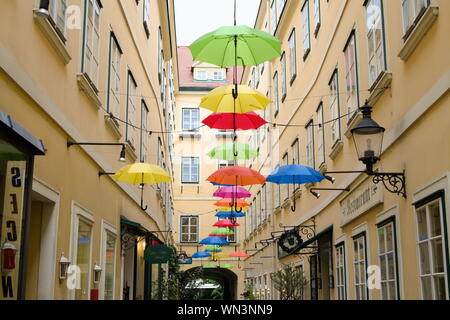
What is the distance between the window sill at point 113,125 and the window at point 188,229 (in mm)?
23572

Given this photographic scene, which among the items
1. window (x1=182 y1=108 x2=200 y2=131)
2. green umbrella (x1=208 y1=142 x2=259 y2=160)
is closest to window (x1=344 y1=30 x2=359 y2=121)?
green umbrella (x1=208 y1=142 x2=259 y2=160)

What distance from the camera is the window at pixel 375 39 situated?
8969 millimetres

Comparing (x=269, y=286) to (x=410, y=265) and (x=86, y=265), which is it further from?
(x=410, y=265)

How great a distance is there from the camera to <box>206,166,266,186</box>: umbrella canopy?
42.5 ft

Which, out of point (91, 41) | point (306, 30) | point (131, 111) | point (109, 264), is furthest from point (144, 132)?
point (91, 41)

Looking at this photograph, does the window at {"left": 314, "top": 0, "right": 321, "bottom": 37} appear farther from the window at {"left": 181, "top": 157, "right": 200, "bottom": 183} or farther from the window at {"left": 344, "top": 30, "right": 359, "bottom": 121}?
the window at {"left": 181, "top": 157, "right": 200, "bottom": 183}

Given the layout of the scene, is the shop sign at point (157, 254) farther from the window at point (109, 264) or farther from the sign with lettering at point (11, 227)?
the sign with lettering at point (11, 227)

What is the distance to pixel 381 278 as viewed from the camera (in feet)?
30.5

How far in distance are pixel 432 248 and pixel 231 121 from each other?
19.1 feet

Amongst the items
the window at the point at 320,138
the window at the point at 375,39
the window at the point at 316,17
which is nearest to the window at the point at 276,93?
the window at the point at 316,17

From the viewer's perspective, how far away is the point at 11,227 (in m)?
5.29

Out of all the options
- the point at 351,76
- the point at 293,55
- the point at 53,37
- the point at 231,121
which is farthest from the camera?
the point at 293,55

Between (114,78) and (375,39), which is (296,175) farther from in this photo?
A: (114,78)

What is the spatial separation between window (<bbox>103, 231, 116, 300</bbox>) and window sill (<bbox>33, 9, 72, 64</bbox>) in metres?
3.91
